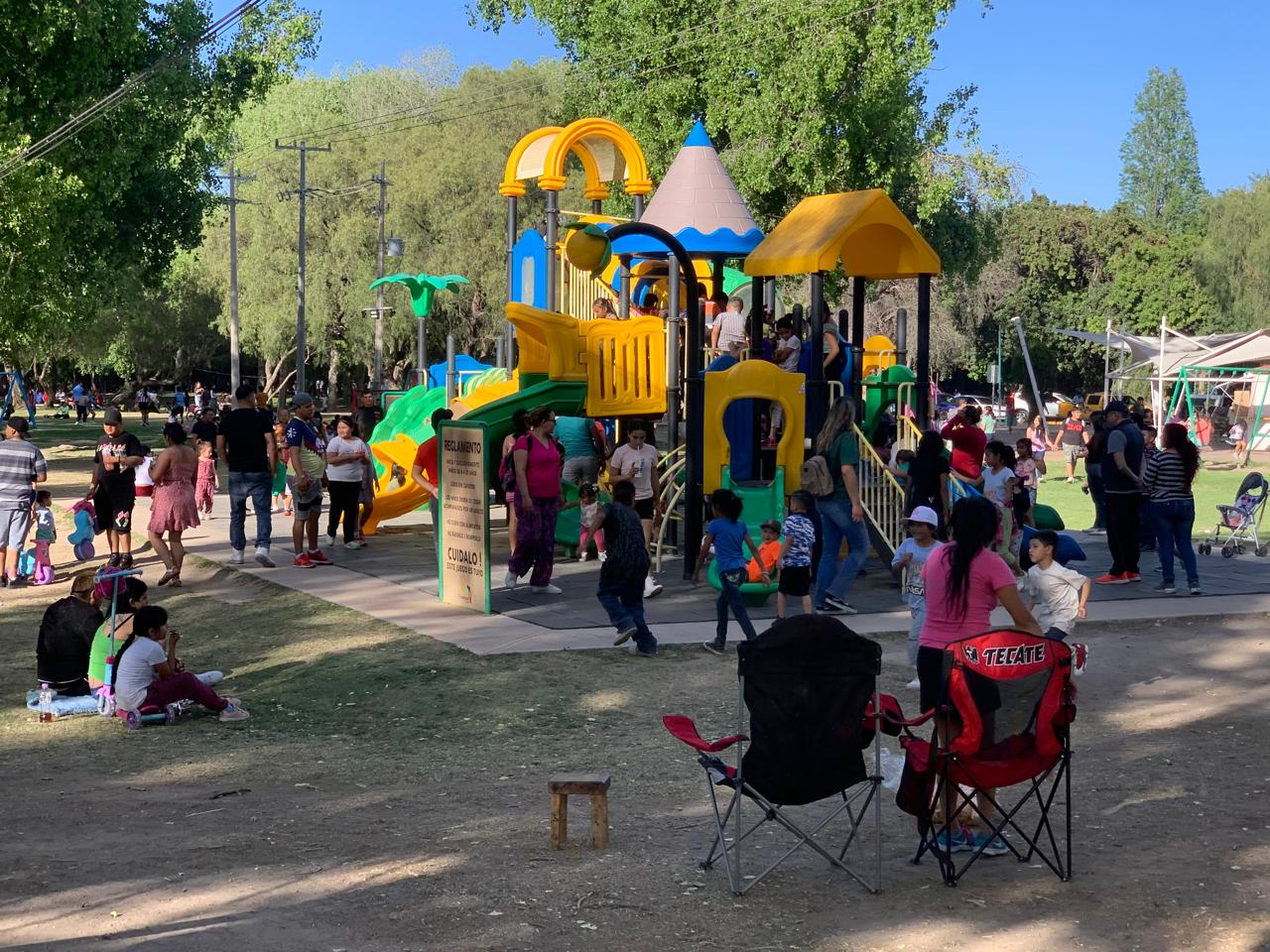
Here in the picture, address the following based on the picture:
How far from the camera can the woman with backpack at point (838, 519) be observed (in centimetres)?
1261

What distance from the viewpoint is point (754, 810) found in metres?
7.39

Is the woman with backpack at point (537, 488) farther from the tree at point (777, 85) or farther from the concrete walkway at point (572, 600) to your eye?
Result: the tree at point (777, 85)

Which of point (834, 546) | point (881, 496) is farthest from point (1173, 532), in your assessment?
point (834, 546)

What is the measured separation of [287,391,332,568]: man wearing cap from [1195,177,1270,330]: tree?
183 feet

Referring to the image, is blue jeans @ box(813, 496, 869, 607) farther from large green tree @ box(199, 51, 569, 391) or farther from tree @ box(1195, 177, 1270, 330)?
tree @ box(1195, 177, 1270, 330)

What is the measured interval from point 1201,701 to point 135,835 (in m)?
6.62

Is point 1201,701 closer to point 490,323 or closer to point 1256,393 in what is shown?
point 1256,393

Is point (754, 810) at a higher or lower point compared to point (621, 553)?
lower

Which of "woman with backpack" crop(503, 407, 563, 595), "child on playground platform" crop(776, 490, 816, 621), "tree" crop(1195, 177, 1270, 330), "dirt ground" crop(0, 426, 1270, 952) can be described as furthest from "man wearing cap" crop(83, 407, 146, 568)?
"tree" crop(1195, 177, 1270, 330)

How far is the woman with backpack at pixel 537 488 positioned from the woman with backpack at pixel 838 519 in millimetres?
2319

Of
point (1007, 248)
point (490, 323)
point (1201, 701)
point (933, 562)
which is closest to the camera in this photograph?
point (933, 562)

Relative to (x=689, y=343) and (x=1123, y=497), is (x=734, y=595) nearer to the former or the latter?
(x=689, y=343)

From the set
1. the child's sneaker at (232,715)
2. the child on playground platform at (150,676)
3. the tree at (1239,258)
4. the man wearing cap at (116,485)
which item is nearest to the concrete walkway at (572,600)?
the man wearing cap at (116,485)

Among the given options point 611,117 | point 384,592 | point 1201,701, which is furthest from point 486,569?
point 611,117
